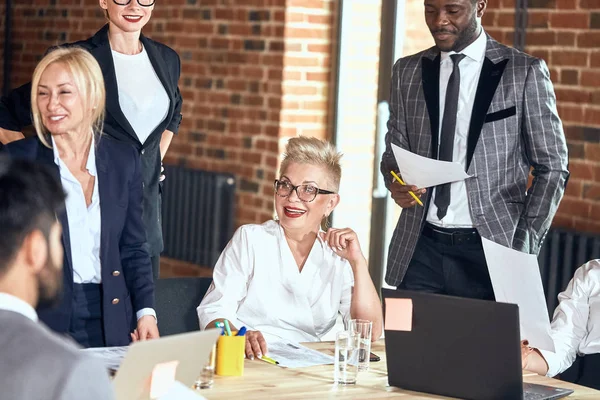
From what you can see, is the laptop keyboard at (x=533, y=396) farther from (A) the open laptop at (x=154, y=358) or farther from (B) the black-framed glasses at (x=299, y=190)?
(B) the black-framed glasses at (x=299, y=190)

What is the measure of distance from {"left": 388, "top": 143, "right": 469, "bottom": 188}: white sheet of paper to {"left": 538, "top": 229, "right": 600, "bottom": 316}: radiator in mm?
1183

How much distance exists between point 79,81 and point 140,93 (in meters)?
0.79

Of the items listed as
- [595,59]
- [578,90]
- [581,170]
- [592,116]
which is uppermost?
[595,59]

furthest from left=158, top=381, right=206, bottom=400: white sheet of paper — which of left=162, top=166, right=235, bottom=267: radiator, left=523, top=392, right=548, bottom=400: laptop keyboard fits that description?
left=162, top=166, right=235, bottom=267: radiator

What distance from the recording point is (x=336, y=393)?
7.33 feet

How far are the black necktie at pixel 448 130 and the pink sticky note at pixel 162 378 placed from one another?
61.4 inches

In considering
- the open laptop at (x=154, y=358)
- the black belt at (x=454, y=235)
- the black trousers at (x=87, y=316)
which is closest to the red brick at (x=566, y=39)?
the black belt at (x=454, y=235)

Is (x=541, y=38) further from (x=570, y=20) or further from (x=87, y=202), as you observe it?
(x=87, y=202)

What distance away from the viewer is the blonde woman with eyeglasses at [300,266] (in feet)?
9.57

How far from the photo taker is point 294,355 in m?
2.54

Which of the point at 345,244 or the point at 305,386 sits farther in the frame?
the point at 345,244

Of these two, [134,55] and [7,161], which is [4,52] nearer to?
[134,55]

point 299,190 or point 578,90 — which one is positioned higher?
point 578,90

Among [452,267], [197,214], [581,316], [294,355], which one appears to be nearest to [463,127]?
[452,267]
